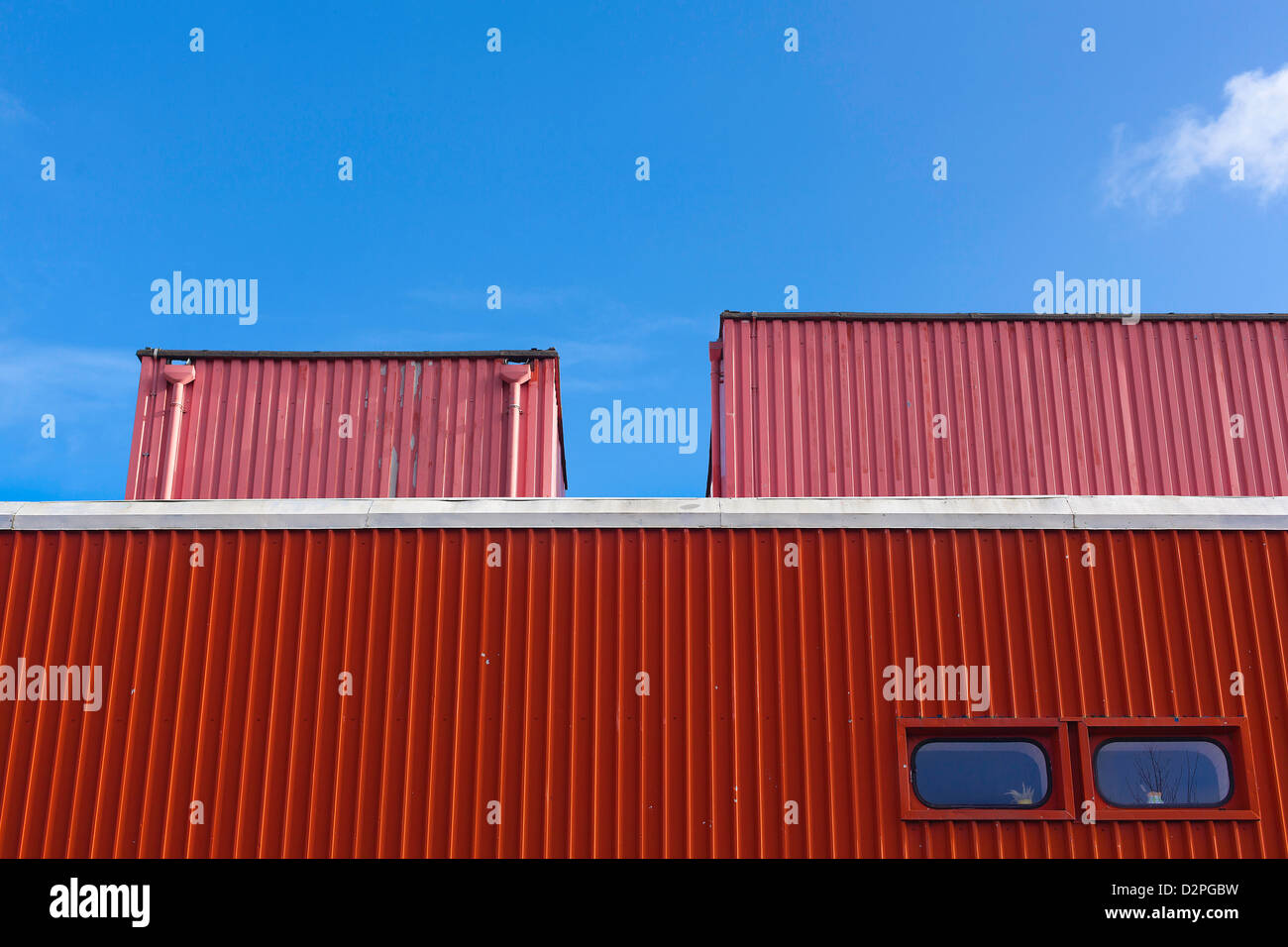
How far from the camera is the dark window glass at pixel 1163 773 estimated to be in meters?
6.05

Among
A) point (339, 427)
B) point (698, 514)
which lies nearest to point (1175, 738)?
point (698, 514)

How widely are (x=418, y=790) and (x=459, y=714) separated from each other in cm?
54

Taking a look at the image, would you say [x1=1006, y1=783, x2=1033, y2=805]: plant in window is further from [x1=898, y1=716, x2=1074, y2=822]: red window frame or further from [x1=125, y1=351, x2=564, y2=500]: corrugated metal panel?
[x1=125, y1=351, x2=564, y2=500]: corrugated metal panel

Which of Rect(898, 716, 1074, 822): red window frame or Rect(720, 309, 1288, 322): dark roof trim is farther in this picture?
Rect(720, 309, 1288, 322): dark roof trim

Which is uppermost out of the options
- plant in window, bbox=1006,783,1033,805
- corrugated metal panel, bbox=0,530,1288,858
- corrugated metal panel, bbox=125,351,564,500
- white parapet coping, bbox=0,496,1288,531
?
corrugated metal panel, bbox=125,351,564,500

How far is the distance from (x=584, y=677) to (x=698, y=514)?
4.49 ft

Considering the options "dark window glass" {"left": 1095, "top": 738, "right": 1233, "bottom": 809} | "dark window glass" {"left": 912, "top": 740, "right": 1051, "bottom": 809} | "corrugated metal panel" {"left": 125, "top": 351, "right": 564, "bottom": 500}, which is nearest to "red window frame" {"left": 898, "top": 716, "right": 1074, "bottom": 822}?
"dark window glass" {"left": 912, "top": 740, "right": 1051, "bottom": 809}

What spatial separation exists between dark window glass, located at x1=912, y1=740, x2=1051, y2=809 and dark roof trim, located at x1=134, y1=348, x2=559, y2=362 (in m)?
8.78

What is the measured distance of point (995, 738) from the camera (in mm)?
6184

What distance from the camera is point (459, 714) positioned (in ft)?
20.5

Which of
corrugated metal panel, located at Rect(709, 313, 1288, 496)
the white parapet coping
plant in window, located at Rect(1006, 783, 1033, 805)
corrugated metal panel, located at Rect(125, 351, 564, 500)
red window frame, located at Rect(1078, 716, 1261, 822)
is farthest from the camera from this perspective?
corrugated metal panel, located at Rect(125, 351, 564, 500)

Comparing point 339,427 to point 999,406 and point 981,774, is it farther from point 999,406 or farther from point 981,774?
point 981,774

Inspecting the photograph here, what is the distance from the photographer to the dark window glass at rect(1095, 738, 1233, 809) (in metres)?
6.05
